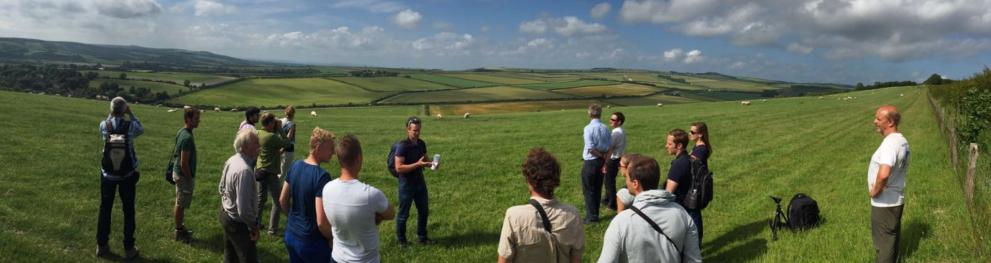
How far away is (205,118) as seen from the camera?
1224 inches

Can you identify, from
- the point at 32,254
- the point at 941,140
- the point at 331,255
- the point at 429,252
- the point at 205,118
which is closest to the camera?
the point at 331,255

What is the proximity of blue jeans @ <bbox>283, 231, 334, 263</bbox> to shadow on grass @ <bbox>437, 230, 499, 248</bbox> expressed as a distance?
3.86 m

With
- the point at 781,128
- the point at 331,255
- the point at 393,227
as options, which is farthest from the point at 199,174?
the point at 781,128

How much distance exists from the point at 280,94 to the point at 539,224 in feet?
268

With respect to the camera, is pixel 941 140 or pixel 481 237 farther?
pixel 941 140

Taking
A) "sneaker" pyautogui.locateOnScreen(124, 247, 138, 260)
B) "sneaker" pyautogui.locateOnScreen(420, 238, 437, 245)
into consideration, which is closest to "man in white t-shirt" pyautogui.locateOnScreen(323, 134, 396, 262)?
"sneaker" pyautogui.locateOnScreen(420, 238, 437, 245)

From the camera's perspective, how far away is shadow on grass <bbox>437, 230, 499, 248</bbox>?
9172 mm

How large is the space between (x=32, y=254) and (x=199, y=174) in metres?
7.04

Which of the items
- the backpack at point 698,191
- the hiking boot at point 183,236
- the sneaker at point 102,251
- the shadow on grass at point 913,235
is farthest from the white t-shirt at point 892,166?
the sneaker at point 102,251

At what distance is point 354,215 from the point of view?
4.67m

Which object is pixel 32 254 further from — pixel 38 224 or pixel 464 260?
pixel 464 260

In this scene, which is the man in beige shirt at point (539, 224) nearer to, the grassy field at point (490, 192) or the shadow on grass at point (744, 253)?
the grassy field at point (490, 192)

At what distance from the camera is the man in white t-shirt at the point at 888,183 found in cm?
598

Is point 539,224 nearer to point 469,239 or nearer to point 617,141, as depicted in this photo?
point 469,239
